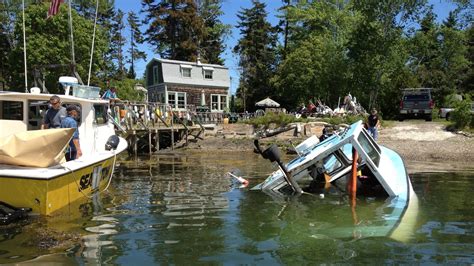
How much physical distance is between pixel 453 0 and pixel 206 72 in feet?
75.8

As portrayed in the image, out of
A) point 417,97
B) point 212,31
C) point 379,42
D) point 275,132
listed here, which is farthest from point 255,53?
point 275,132

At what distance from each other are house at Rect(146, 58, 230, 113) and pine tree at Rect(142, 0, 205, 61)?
652 cm

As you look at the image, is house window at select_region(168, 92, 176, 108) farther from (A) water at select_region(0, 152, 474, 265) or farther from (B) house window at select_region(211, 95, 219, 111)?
(A) water at select_region(0, 152, 474, 265)

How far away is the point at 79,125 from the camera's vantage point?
37.5ft

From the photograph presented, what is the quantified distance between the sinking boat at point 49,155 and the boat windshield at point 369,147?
574 centimetres

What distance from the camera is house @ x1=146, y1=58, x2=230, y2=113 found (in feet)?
143

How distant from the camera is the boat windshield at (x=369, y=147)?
10.2 m

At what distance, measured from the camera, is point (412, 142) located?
23953 millimetres

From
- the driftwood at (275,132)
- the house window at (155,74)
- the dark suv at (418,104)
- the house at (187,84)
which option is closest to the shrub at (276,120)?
the driftwood at (275,132)

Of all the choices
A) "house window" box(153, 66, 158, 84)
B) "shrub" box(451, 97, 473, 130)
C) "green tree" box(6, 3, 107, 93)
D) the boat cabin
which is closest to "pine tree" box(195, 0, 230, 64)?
"house window" box(153, 66, 158, 84)

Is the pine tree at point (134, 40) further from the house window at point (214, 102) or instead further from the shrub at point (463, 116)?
the shrub at point (463, 116)

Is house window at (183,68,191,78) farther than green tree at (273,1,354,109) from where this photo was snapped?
Yes

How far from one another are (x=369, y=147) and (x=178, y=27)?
149ft

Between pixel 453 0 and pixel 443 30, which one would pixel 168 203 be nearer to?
pixel 453 0
